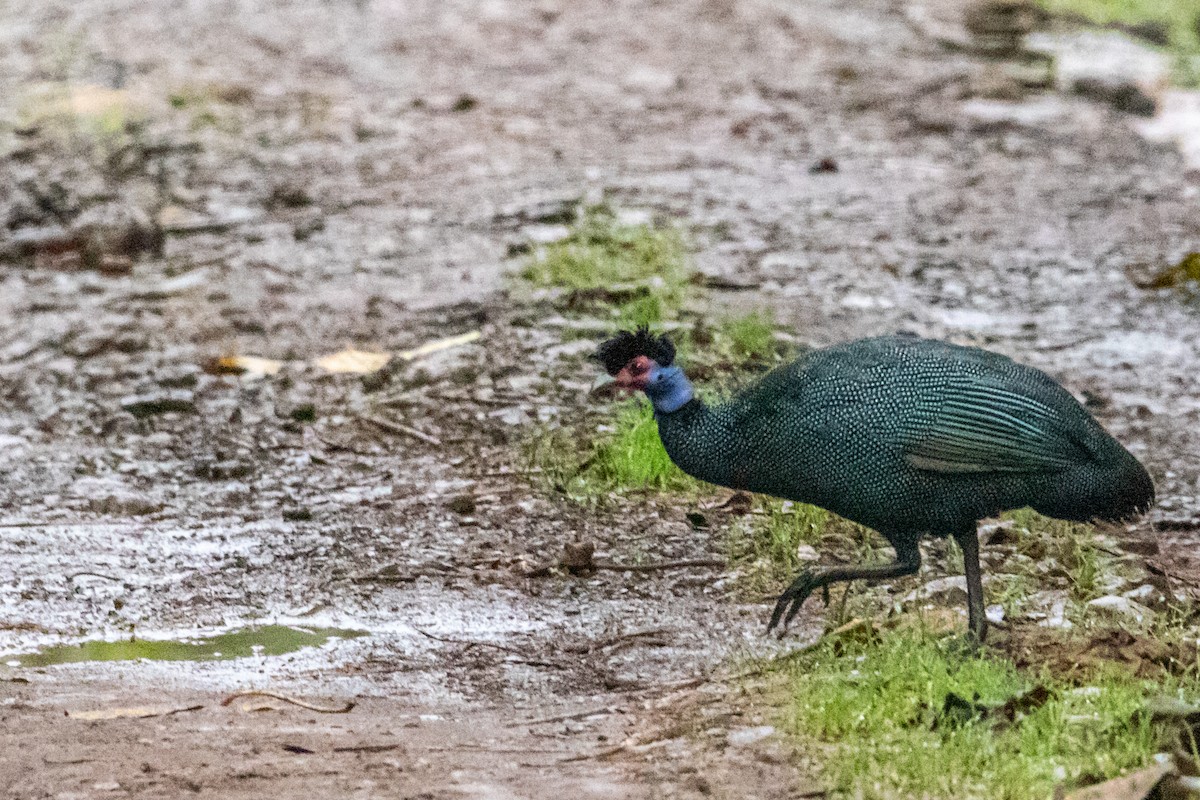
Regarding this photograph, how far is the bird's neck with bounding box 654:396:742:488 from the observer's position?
3879mm

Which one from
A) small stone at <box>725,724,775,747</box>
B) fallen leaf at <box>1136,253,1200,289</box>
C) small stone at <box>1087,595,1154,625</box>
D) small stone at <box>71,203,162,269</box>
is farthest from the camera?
small stone at <box>71,203,162,269</box>

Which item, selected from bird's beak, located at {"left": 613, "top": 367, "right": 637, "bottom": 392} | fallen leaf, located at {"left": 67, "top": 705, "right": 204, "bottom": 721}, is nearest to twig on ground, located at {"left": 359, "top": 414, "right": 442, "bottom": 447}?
bird's beak, located at {"left": 613, "top": 367, "right": 637, "bottom": 392}

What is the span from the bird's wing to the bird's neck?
440 mm

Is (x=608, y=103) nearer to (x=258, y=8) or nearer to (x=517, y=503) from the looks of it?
(x=258, y=8)

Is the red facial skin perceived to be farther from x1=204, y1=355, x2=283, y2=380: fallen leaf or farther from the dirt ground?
x1=204, y1=355, x2=283, y2=380: fallen leaf

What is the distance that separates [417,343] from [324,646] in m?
2.28

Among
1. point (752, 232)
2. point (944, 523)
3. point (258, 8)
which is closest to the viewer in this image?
point (944, 523)

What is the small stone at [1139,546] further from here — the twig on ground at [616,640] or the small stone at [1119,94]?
the small stone at [1119,94]

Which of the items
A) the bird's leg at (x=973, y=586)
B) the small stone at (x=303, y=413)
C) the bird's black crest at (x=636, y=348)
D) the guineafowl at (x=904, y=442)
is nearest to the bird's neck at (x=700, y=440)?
the guineafowl at (x=904, y=442)

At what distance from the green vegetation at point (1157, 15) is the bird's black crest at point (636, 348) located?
7.25m

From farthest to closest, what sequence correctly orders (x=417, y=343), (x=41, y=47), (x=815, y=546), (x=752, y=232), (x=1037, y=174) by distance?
(x=41, y=47) → (x=1037, y=174) → (x=752, y=232) → (x=417, y=343) → (x=815, y=546)

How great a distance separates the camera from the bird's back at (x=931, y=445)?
3.70 m

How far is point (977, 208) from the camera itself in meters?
7.71

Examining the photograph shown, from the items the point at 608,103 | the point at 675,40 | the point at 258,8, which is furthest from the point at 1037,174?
the point at 258,8
